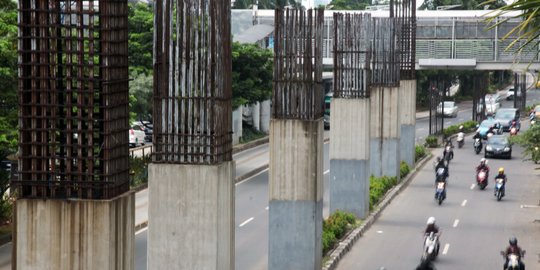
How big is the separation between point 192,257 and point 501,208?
2251 centimetres

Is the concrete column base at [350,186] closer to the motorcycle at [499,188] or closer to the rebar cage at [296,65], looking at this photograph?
the motorcycle at [499,188]

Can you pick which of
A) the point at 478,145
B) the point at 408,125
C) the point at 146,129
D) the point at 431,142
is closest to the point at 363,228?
the point at 408,125

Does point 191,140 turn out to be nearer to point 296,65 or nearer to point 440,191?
point 296,65

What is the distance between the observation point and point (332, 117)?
33.0 m

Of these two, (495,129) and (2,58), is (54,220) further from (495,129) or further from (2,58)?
(495,129)

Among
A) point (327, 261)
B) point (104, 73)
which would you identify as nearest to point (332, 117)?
point (327, 261)

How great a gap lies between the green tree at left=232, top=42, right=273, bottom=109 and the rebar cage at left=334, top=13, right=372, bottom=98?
15.0m

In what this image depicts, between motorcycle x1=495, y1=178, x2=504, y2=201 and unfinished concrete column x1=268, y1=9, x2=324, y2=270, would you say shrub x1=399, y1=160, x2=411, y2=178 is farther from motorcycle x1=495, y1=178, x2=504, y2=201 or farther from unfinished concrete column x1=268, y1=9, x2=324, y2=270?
unfinished concrete column x1=268, y1=9, x2=324, y2=270

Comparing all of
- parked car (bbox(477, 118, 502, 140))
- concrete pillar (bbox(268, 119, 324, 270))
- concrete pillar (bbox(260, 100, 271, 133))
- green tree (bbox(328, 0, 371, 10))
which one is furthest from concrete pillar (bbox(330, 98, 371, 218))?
green tree (bbox(328, 0, 371, 10))

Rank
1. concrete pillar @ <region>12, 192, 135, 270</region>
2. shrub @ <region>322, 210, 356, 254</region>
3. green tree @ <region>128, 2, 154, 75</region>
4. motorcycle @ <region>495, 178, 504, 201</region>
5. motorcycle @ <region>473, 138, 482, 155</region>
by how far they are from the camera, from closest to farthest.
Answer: concrete pillar @ <region>12, 192, 135, 270</region>
shrub @ <region>322, 210, 356, 254</region>
motorcycle @ <region>495, 178, 504, 201</region>
green tree @ <region>128, 2, 154, 75</region>
motorcycle @ <region>473, 138, 482, 155</region>

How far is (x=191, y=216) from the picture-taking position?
1680 cm

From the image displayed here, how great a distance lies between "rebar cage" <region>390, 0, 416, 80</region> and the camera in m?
46.1

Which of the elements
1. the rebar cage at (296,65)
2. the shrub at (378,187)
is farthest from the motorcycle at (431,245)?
the shrub at (378,187)

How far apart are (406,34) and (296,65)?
22.2 m
